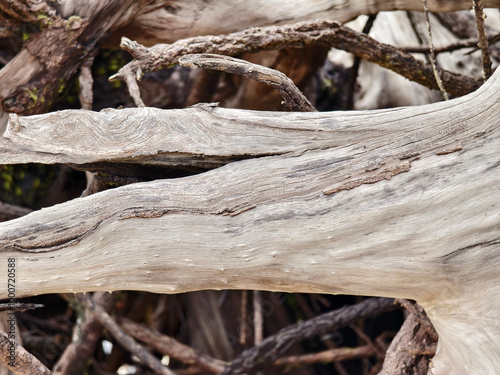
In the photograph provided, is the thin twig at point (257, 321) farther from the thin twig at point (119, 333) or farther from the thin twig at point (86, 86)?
the thin twig at point (86, 86)

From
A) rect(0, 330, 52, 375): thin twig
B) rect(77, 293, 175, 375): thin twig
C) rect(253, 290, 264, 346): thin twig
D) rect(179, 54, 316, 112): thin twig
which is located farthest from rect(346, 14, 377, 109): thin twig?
rect(0, 330, 52, 375): thin twig

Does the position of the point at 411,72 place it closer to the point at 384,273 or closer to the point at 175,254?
the point at 384,273

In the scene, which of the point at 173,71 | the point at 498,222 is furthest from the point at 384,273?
the point at 173,71

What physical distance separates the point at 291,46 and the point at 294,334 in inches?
37.5

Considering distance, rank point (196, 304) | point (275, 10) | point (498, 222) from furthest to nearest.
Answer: point (196, 304) → point (275, 10) → point (498, 222)

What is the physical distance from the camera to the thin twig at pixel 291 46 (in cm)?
126

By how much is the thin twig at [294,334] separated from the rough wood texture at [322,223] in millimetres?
746

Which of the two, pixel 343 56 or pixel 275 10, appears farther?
pixel 343 56

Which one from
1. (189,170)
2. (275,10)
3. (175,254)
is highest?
(275,10)

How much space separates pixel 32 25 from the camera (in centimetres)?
134

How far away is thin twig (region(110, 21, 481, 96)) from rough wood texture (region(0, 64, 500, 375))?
271mm

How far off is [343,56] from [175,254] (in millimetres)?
1515

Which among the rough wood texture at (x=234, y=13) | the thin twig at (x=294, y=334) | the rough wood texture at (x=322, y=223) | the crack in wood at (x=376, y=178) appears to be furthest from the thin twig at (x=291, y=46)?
the thin twig at (x=294, y=334)

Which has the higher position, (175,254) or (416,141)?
(416,141)
